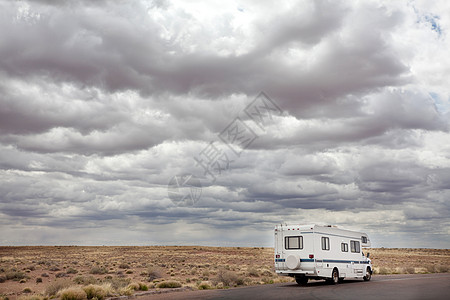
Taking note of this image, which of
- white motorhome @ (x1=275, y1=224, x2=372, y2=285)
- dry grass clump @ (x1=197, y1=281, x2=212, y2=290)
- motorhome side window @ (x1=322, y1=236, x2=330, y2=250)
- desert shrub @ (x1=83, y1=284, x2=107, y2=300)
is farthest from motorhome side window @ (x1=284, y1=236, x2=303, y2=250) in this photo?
desert shrub @ (x1=83, y1=284, x2=107, y2=300)

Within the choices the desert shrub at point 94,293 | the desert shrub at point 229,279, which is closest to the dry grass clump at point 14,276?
the desert shrub at point 229,279

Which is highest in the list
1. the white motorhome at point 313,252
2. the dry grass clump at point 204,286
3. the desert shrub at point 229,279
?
the white motorhome at point 313,252

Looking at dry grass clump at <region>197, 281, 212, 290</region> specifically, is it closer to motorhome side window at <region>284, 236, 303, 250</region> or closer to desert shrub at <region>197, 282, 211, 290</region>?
desert shrub at <region>197, 282, 211, 290</region>

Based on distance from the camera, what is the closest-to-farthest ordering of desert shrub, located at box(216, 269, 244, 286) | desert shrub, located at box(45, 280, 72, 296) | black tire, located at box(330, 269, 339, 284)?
desert shrub, located at box(45, 280, 72, 296) → black tire, located at box(330, 269, 339, 284) → desert shrub, located at box(216, 269, 244, 286)

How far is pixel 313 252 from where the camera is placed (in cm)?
2303

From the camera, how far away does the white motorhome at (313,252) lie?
23.2m

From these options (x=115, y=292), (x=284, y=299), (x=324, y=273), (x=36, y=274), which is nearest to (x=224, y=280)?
(x=324, y=273)

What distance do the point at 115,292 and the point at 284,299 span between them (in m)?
8.08

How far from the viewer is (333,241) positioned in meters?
24.9

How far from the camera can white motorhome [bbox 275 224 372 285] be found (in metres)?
23.2

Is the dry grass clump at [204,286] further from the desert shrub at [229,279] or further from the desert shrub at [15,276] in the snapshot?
the desert shrub at [15,276]

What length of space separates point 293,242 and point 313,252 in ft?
4.40

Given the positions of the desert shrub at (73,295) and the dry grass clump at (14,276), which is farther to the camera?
the dry grass clump at (14,276)

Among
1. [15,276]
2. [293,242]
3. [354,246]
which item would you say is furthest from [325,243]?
[15,276]
